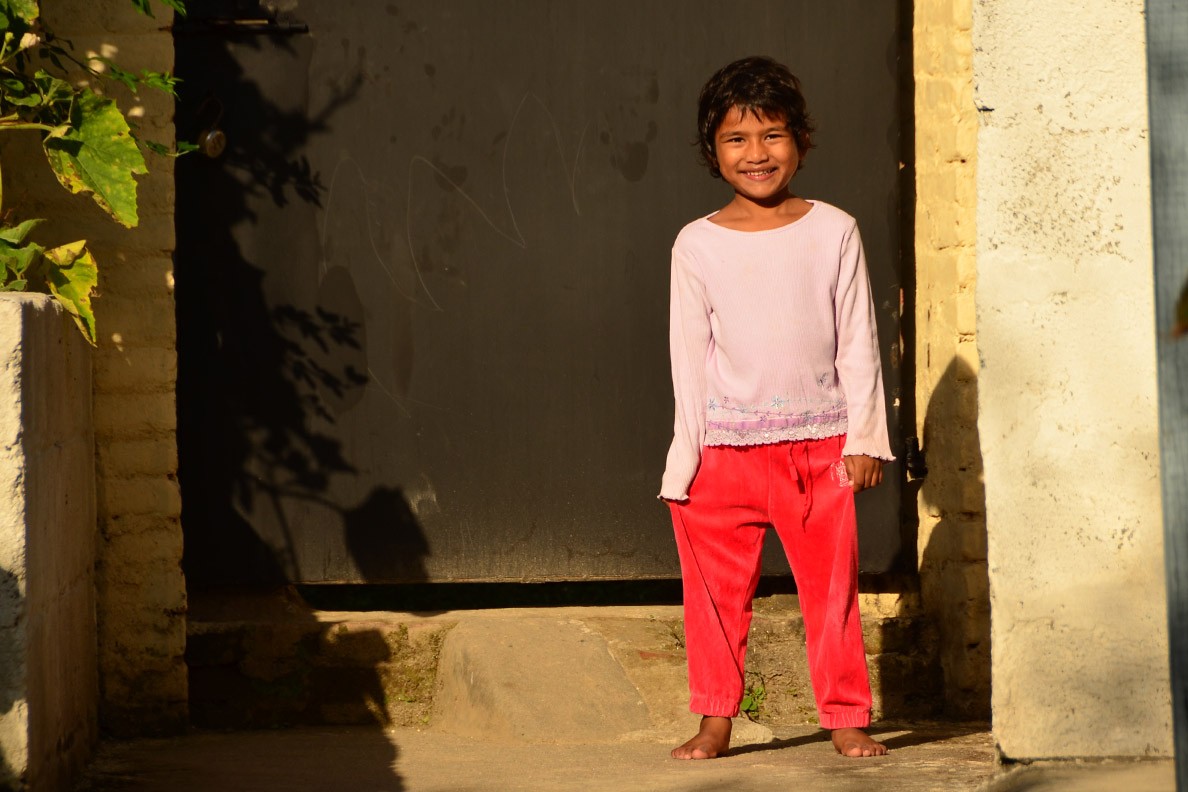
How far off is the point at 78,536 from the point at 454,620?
1139 millimetres

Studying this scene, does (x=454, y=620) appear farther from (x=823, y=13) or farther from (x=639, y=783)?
(x=823, y=13)

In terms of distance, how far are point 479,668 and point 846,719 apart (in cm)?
106

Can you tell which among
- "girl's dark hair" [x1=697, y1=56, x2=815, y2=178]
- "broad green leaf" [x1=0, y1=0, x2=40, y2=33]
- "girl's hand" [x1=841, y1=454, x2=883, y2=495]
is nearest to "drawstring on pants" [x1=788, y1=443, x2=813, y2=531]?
"girl's hand" [x1=841, y1=454, x2=883, y2=495]

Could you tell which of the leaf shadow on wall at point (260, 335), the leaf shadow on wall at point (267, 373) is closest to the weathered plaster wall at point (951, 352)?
the leaf shadow on wall at point (267, 373)

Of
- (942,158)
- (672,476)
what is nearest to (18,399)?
(672,476)

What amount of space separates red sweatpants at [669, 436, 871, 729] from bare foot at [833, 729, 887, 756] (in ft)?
0.08

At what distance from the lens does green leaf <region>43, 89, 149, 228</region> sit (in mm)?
3320

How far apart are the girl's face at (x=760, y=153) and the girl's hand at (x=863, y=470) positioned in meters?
0.68

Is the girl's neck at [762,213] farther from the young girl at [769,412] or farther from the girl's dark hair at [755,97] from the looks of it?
the girl's dark hair at [755,97]

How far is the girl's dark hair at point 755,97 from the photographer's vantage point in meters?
3.53

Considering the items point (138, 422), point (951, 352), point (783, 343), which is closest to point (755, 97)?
point (783, 343)

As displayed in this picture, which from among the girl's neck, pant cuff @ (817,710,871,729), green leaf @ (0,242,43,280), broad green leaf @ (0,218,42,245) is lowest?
pant cuff @ (817,710,871,729)

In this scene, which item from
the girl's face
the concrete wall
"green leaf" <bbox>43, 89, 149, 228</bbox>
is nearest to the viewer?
the concrete wall

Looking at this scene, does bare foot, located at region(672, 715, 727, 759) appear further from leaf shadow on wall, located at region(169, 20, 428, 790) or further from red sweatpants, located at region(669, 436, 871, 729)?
leaf shadow on wall, located at region(169, 20, 428, 790)
